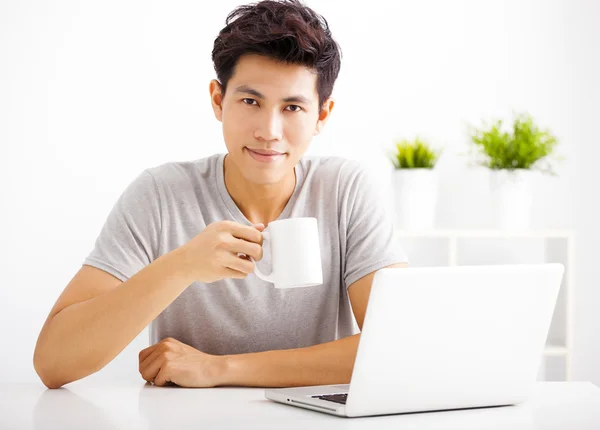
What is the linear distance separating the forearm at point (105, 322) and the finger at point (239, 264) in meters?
0.12

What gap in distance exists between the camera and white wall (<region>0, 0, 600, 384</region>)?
10.6 ft

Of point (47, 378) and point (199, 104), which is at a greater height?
point (199, 104)

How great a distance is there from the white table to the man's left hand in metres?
0.03

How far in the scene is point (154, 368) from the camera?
1.59 meters

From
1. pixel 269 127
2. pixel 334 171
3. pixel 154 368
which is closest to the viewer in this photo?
pixel 154 368

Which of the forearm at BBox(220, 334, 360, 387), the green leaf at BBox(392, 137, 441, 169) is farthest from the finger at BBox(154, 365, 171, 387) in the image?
the green leaf at BBox(392, 137, 441, 169)

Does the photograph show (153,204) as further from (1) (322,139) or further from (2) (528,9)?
(2) (528,9)

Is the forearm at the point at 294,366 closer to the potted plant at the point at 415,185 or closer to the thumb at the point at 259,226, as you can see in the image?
the thumb at the point at 259,226

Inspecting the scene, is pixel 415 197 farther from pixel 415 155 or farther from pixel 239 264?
pixel 239 264

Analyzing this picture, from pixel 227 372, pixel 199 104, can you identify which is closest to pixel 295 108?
pixel 227 372

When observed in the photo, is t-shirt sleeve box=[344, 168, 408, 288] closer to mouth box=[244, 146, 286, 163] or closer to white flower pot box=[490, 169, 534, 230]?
mouth box=[244, 146, 286, 163]

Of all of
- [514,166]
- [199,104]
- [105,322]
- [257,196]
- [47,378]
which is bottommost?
[47,378]

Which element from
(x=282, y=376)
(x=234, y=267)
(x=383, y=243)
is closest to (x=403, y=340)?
(x=234, y=267)

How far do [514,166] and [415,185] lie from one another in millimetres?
396
